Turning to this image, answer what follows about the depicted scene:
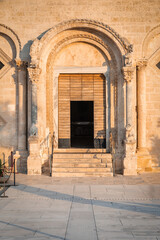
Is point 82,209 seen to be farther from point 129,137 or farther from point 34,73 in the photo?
point 34,73

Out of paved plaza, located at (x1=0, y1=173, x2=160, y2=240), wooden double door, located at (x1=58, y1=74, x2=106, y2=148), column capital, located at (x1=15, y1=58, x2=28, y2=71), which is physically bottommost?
paved plaza, located at (x1=0, y1=173, x2=160, y2=240)

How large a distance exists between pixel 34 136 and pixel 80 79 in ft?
13.3

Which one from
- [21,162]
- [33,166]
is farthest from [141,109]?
[21,162]

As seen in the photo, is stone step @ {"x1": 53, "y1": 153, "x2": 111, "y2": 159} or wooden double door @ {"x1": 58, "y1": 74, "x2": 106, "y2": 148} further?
wooden double door @ {"x1": 58, "y1": 74, "x2": 106, "y2": 148}

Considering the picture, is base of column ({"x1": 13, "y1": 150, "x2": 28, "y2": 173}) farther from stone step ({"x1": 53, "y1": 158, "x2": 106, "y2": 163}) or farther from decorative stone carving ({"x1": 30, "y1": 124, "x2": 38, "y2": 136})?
stone step ({"x1": 53, "y1": 158, "x2": 106, "y2": 163})

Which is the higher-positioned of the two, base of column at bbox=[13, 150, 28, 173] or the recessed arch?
the recessed arch

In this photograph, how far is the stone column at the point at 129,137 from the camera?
12680 millimetres

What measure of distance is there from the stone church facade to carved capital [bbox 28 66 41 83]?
0.05 m

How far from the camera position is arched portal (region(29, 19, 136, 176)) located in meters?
13.3

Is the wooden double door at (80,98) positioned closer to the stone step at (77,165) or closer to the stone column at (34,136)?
the stone column at (34,136)

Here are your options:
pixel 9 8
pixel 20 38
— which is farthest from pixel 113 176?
pixel 9 8

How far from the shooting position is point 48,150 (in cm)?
1366

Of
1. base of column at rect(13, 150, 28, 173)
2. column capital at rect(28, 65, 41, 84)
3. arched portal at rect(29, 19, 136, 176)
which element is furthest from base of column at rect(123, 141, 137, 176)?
column capital at rect(28, 65, 41, 84)

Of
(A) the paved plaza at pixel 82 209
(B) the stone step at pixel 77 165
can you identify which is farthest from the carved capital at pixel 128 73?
(A) the paved plaza at pixel 82 209
